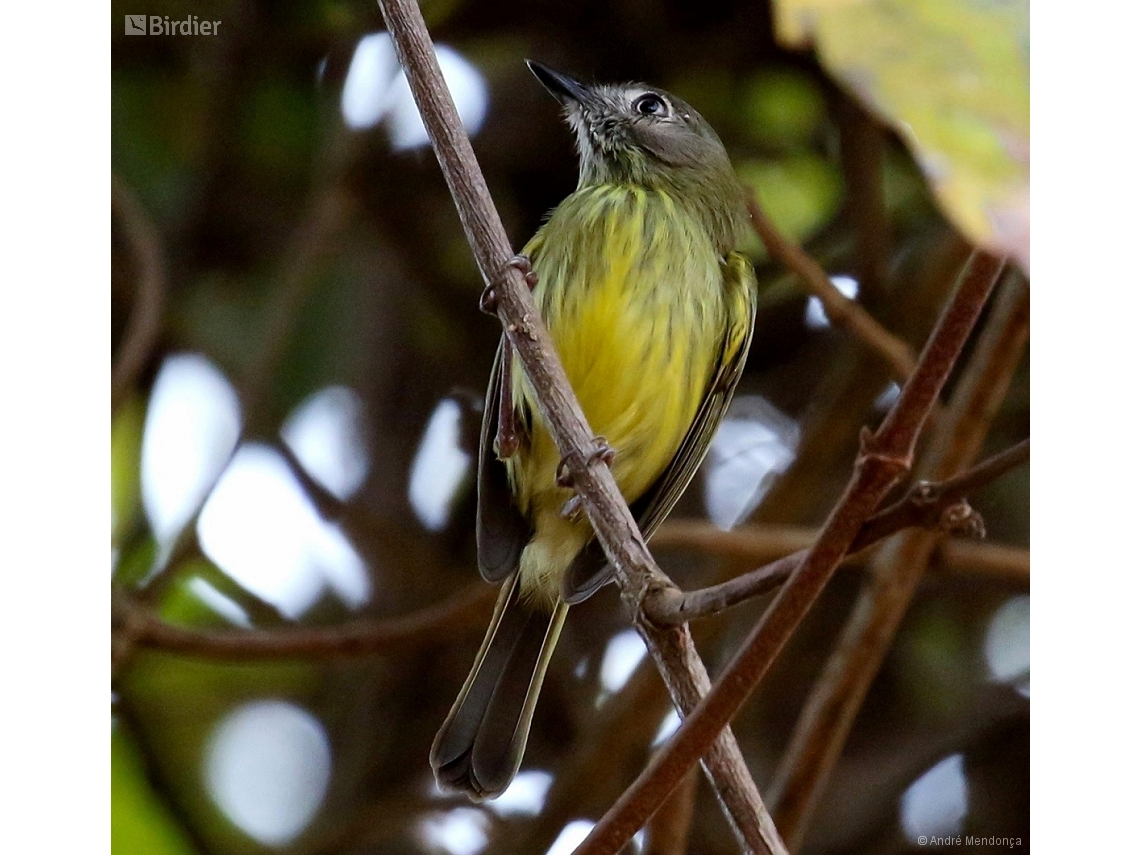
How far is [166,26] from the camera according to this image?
169 centimetres

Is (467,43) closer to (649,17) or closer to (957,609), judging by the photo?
(649,17)

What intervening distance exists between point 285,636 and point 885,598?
0.78m

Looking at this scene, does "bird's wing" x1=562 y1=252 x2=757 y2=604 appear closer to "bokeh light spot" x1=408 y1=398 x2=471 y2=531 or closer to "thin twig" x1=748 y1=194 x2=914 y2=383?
"thin twig" x1=748 y1=194 x2=914 y2=383

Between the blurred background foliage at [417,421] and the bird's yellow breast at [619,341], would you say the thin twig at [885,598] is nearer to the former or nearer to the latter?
the blurred background foliage at [417,421]

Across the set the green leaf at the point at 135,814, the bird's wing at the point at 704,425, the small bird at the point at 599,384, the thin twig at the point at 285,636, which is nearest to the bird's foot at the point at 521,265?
the small bird at the point at 599,384

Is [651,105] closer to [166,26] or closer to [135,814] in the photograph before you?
[166,26]

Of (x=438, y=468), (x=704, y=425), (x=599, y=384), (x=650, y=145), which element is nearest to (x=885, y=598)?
(x=704, y=425)

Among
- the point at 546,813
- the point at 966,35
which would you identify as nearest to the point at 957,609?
the point at 546,813

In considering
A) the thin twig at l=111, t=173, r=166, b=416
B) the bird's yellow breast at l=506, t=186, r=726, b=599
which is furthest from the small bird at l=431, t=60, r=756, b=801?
the thin twig at l=111, t=173, r=166, b=416

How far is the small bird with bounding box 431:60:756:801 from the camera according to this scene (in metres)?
1.73

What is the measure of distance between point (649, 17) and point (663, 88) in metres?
0.10

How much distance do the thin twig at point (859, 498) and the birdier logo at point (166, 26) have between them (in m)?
1.09

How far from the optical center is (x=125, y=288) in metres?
1.65

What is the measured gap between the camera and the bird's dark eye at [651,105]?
185cm
